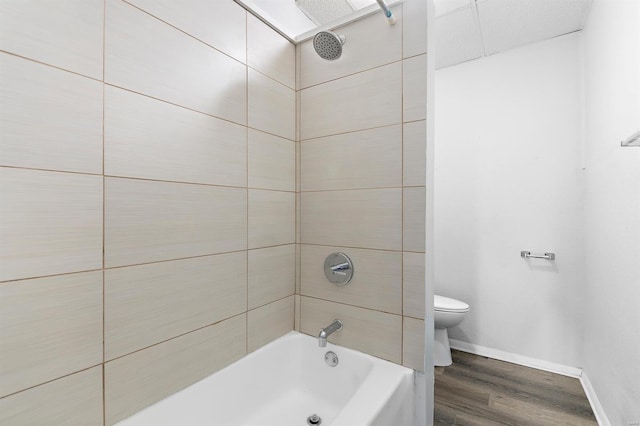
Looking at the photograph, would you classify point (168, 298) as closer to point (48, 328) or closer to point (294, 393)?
point (48, 328)

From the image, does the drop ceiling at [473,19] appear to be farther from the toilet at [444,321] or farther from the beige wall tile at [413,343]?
the toilet at [444,321]

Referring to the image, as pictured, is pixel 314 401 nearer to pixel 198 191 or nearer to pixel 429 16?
pixel 198 191

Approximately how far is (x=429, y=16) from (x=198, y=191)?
4.06ft

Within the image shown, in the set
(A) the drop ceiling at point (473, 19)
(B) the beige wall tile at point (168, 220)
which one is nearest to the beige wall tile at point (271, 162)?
(B) the beige wall tile at point (168, 220)

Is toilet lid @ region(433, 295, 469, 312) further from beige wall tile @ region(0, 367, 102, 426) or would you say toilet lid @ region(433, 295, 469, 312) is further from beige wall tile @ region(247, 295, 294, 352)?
beige wall tile @ region(0, 367, 102, 426)

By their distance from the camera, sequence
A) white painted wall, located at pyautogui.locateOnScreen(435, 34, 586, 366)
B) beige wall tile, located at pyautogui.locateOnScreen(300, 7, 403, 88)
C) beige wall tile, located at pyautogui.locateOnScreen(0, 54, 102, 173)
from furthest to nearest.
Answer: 1. white painted wall, located at pyautogui.locateOnScreen(435, 34, 586, 366)
2. beige wall tile, located at pyautogui.locateOnScreen(300, 7, 403, 88)
3. beige wall tile, located at pyautogui.locateOnScreen(0, 54, 102, 173)

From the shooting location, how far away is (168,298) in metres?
1.14

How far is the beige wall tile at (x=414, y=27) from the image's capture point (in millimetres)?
1335

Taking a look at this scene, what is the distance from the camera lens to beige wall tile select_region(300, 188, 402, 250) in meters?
1.42

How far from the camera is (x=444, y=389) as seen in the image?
6.81 ft

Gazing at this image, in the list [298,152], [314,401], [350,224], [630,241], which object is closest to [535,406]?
[630,241]

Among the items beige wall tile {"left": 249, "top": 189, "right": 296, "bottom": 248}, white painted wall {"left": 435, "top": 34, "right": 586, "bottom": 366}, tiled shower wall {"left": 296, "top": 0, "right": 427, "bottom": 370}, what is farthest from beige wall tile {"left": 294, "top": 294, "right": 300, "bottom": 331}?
white painted wall {"left": 435, "top": 34, "right": 586, "bottom": 366}

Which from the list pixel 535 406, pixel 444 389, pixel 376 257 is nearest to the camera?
pixel 376 257

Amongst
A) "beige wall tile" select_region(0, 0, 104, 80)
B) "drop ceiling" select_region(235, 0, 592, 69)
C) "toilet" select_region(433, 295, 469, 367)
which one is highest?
"drop ceiling" select_region(235, 0, 592, 69)
